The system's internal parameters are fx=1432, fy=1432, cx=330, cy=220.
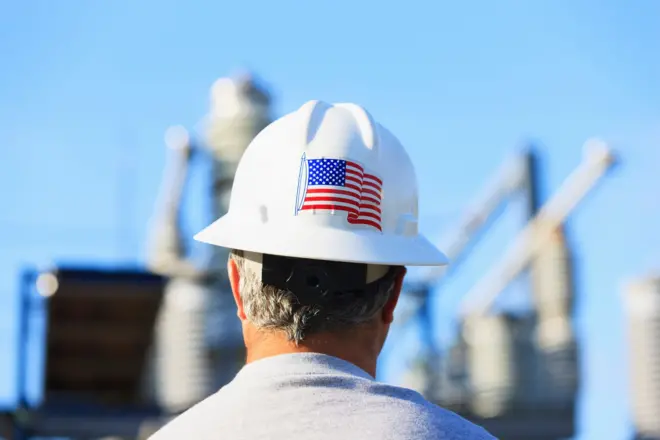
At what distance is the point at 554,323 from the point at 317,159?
6519 cm

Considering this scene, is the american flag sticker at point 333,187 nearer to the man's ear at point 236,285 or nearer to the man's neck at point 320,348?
the man's ear at point 236,285

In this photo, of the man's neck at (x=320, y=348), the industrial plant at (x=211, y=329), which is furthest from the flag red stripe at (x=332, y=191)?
the industrial plant at (x=211, y=329)

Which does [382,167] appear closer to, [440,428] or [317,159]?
[317,159]

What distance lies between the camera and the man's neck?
3074mm

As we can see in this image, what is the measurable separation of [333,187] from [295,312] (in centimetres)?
39

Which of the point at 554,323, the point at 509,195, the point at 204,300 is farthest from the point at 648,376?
the point at 204,300

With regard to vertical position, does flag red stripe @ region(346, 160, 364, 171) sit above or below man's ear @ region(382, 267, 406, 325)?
above

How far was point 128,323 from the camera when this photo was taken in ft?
94.1

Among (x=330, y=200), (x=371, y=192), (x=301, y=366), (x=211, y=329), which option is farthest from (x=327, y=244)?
(x=211, y=329)

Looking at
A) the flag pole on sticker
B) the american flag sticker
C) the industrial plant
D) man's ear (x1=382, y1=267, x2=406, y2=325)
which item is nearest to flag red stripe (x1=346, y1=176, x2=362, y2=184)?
the american flag sticker

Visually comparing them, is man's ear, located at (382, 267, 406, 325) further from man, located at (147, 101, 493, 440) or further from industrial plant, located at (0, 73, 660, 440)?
industrial plant, located at (0, 73, 660, 440)

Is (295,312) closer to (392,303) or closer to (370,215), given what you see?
(392,303)

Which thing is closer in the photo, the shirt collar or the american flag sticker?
the shirt collar

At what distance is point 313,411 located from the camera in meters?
2.88
